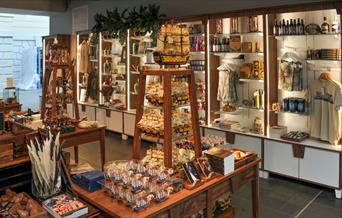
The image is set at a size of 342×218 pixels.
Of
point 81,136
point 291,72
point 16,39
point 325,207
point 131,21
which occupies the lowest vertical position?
point 325,207

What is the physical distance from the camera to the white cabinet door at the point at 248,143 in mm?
4594

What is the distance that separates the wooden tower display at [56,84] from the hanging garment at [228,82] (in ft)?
7.50

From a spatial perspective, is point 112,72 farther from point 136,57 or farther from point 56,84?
point 56,84

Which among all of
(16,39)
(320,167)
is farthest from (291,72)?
(16,39)

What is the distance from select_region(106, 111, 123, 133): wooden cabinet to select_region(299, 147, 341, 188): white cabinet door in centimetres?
391

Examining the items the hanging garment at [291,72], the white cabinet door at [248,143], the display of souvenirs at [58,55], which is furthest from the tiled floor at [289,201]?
the display of souvenirs at [58,55]

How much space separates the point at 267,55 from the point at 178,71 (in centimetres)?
254

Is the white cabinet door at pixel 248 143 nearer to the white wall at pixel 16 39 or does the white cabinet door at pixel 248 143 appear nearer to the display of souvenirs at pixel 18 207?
the display of souvenirs at pixel 18 207

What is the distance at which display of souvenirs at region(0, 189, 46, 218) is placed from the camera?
5.86ft

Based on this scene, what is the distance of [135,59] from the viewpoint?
6914mm

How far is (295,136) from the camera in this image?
14.3 ft

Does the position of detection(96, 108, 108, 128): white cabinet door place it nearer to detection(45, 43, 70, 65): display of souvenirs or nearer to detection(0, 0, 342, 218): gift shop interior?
detection(0, 0, 342, 218): gift shop interior

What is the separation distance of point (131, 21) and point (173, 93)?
4.28m

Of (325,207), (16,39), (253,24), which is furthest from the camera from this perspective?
(16,39)
